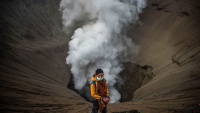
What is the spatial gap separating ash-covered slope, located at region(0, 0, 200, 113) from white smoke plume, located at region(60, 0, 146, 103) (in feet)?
2.81

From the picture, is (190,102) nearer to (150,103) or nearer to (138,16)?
(150,103)

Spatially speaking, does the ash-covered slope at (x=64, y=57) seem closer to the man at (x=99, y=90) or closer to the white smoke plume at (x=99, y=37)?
the white smoke plume at (x=99, y=37)

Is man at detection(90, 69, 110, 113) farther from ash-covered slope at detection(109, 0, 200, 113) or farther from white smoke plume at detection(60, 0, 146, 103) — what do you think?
white smoke plume at detection(60, 0, 146, 103)

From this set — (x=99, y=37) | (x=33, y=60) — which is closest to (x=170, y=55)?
(x=99, y=37)

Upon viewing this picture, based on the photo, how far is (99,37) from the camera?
1547cm

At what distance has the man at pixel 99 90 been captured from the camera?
5.27m

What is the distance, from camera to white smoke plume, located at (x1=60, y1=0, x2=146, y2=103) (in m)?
13.7

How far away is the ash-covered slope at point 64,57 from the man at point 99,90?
5.39ft

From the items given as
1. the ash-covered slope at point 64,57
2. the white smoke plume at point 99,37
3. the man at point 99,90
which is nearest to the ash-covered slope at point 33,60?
the ash-covered slope at point 64,57

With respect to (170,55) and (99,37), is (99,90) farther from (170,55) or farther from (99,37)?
(99,37)

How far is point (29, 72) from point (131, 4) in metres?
12.5

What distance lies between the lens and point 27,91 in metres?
7.66

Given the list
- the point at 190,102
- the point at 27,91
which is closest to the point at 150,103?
the point at 190,102

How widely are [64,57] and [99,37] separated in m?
3.60
